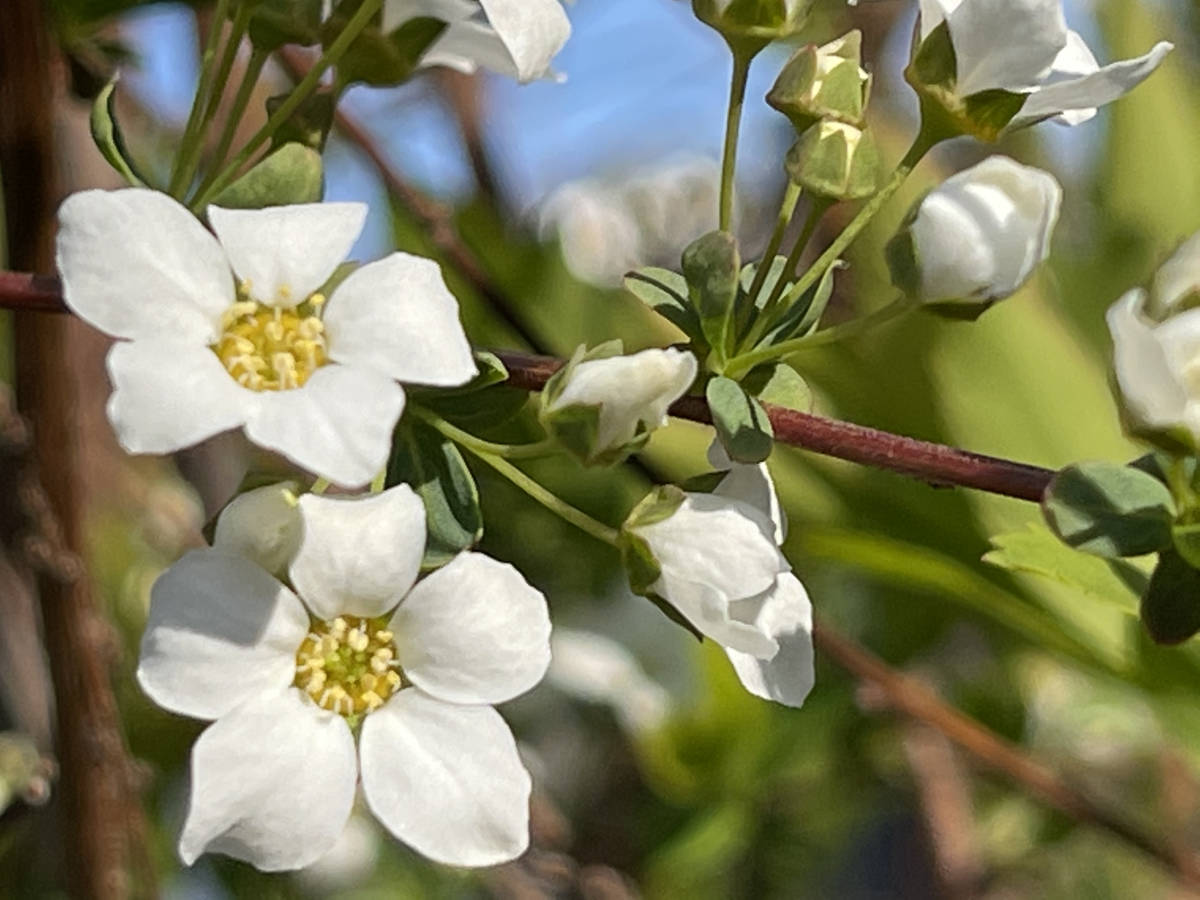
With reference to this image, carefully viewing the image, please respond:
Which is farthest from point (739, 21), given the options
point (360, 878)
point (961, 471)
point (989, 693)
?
point (360, 878)

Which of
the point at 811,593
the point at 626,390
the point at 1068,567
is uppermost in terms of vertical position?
the point at 626,390

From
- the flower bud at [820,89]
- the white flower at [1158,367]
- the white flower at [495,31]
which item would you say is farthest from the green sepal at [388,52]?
the white flower at [1158,367]

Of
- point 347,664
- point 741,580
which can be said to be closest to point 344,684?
point 347,664

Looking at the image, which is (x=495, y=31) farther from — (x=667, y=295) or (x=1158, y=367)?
(x=1158, y=367)

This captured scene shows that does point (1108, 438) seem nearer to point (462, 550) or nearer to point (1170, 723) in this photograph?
point (1170, 723)

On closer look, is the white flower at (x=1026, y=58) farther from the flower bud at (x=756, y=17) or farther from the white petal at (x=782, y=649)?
the white petal at (x=782, y=649)

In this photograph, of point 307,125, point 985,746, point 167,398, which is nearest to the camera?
point 167,398
